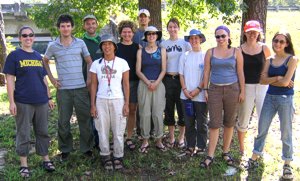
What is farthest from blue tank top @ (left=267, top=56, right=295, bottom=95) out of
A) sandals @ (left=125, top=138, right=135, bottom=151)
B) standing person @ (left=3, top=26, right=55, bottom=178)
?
standing person @ (left=3, top=26, right=55, bottom=178)

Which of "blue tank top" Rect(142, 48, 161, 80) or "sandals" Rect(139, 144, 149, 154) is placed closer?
"blue tank top" Rect(142, 48, 161, 80)

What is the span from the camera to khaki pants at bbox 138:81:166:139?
17.1ft

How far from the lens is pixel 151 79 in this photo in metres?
5.16

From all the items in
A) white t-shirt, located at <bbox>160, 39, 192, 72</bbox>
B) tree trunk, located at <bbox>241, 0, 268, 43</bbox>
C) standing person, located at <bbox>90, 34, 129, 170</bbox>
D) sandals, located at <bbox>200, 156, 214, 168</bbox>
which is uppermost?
tree trunk, located at <bbox>241, 0, 268, 43</bbox>

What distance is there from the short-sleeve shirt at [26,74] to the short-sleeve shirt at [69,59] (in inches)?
12.2

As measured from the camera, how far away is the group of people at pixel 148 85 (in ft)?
14.8

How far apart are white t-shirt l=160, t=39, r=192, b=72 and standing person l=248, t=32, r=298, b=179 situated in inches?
50.2

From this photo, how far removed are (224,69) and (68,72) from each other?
2204 millimetres

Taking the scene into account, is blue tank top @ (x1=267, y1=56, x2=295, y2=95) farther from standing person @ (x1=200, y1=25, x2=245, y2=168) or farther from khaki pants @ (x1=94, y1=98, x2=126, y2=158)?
khaki pants @ (x1=94, y1=98, x2=126, y2=158)

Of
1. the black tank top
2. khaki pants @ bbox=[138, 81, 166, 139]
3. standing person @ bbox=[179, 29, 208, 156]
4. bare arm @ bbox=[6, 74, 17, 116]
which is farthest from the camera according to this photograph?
khaki pants @ bbox=[138, 81, 166, 139]

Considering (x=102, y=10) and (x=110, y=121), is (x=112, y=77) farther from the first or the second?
(x=102, y=10)

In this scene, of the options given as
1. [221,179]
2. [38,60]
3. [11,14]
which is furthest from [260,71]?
[11,14]

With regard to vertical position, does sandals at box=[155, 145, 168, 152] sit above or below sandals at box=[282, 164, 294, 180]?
above

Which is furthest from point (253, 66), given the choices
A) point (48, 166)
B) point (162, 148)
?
point (48, 166)
